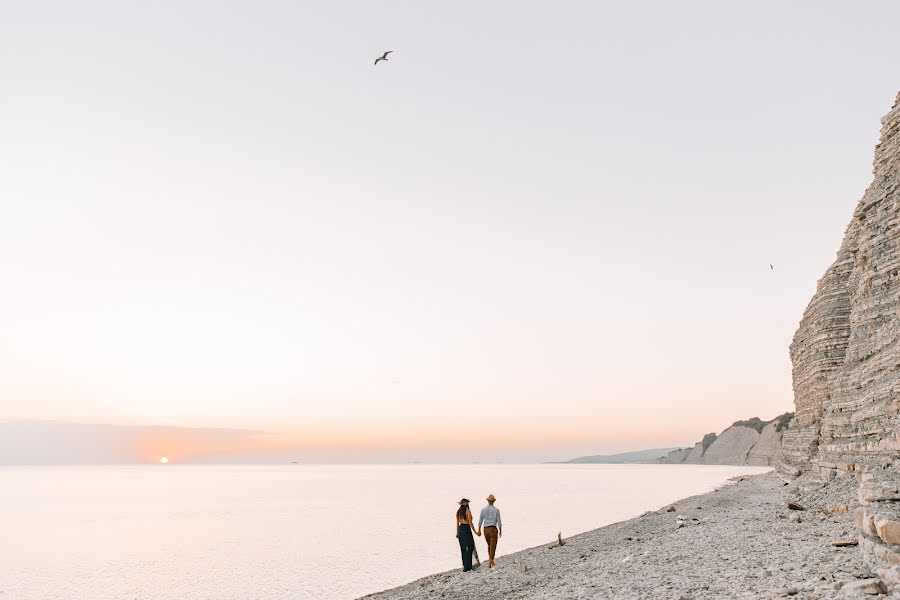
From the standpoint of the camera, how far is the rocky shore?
38.8 ft

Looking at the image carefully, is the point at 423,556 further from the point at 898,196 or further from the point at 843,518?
the point at 898,196

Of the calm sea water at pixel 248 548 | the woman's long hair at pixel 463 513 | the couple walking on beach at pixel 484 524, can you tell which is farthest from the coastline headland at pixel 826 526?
the calm sea water at pixel 248 548

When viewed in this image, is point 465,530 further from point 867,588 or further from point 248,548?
point 248,548

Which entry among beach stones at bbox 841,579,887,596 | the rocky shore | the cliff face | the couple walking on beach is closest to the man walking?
the couple walking on beach

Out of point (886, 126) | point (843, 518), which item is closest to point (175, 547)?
point (843, 518)

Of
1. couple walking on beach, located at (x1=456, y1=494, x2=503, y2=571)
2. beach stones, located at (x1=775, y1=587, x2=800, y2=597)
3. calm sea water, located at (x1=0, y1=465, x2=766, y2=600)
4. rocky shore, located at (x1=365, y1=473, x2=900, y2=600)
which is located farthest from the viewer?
calm sea water, located at (x1=0, y1=465, x2=766, y2=600)

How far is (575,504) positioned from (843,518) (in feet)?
205

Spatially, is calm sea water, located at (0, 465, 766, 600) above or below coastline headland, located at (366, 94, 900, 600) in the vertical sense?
below

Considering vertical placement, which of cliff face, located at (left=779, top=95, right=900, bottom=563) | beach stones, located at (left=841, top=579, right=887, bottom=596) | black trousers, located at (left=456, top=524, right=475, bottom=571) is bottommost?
black trousers, located at (left=456, top=524, right=475, bottom=571)

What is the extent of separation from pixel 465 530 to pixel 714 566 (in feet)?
31.9

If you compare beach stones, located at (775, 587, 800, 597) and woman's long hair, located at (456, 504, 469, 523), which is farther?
woman's long hair, located at (456, 504, 469, 523)

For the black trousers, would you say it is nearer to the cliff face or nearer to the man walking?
the man walking

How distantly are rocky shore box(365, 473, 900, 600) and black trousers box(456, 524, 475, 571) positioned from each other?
0.55 metres

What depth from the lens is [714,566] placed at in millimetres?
15766
